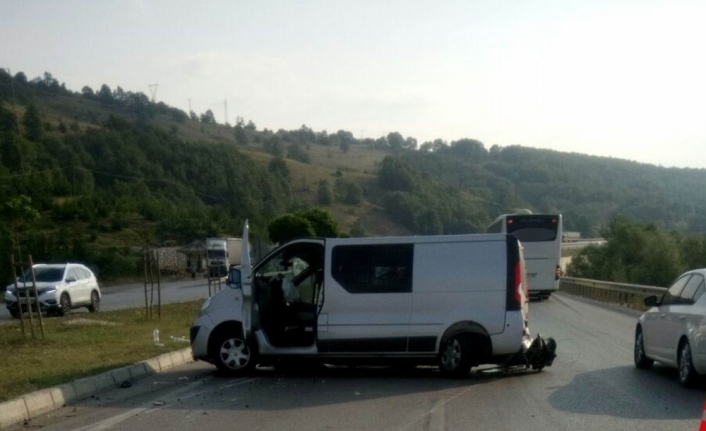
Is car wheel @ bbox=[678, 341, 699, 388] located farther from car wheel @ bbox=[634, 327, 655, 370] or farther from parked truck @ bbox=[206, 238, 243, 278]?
parked truck @ bbox=[206, 238, 243, 278]

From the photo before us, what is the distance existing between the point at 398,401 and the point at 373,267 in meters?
2.73

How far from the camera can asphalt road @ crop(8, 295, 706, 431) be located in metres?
9.59

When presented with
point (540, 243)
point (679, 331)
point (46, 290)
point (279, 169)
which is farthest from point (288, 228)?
point (279, 169)

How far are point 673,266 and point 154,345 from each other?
48.7m

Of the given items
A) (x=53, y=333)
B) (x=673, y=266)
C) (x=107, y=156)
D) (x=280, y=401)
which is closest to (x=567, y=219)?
(x=673, y=266)

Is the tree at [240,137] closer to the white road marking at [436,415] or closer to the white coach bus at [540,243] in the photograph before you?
the white coach bus at [540,243]

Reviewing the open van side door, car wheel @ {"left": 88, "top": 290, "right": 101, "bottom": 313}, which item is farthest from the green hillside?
the open van side door

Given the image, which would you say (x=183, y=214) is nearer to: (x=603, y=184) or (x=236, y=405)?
(x=236, y=405)

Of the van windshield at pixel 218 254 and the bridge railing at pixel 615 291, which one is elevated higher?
the van windshield at pixel 218 254

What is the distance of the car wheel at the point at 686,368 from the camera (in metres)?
11.5

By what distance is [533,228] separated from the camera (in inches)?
1516

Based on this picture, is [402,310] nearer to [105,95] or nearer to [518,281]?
[518,281]

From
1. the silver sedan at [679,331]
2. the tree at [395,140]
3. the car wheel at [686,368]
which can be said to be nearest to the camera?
the silver sedan at [679,331]

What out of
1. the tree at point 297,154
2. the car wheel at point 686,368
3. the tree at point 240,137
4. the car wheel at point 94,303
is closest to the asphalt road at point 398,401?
the car wheel at point 686,368
